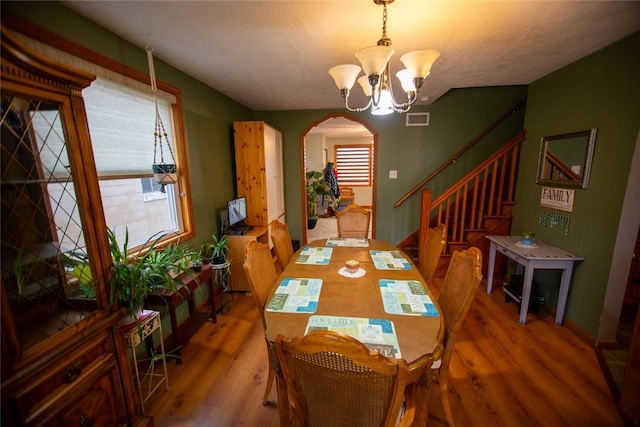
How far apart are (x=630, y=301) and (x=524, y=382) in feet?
5.95

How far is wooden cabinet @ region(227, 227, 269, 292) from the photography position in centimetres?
292

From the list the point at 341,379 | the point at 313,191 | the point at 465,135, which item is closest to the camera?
the point at 341,379

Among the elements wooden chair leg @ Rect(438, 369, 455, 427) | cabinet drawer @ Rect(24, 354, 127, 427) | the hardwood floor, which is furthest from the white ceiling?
the hardwood floor

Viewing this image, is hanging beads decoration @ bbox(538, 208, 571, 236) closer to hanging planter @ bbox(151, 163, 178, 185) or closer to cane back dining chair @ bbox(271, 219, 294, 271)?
cane back dining chair @ bbox(271, 219, 294, 271)

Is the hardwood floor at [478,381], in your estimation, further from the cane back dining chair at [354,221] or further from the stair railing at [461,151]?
the stair railing at [461,151]

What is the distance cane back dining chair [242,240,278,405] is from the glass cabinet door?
2.22 feet

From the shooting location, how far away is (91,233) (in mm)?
1157

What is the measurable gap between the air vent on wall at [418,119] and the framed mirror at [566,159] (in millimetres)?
1540

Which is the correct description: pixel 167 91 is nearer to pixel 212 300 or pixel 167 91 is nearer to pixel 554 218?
pixel 212 300

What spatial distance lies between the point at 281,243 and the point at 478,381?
176 centimetres

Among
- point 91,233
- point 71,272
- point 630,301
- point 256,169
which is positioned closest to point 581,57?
point 630,301

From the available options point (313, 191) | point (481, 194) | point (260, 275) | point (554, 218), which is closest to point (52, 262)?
point (260, 275)

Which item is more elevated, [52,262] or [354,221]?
[52,262]

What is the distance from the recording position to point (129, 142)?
6.24ft
